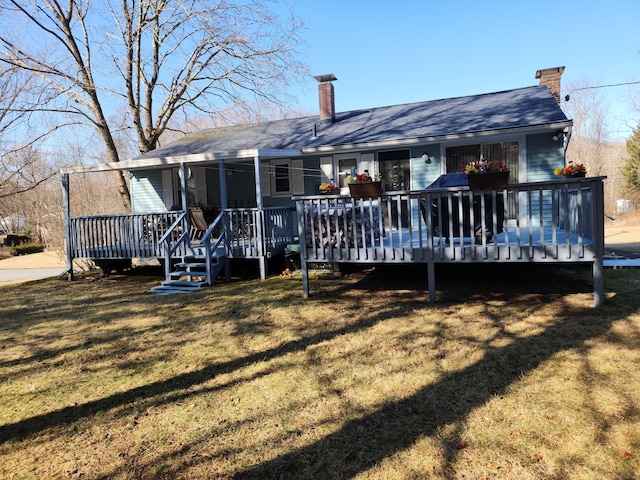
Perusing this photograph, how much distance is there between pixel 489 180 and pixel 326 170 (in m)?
6.21

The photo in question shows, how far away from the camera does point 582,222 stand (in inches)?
227

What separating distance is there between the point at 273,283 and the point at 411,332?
13.9 feet

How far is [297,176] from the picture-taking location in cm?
1205

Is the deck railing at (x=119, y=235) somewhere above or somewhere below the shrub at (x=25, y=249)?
above

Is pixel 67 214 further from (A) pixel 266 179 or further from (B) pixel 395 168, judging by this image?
(B) pixel 395 168

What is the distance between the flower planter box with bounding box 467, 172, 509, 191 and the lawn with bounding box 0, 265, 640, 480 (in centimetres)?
169

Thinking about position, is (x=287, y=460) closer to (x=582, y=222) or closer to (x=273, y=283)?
(x=582, y=222)

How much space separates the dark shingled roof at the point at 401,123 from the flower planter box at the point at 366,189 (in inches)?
150

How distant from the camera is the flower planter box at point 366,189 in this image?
670 centimetres

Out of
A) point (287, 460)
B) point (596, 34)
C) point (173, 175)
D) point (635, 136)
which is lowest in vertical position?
point (287, 460)

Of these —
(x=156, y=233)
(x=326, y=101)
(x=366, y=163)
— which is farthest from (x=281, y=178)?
(x=156, y=233)

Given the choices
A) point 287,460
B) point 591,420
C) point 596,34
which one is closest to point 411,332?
point 591,420

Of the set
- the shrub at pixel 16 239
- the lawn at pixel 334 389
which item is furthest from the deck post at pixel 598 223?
the shrub at pixel 16 239

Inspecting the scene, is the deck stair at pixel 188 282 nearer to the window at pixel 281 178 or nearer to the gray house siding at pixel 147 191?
the window at pixel 281 178
